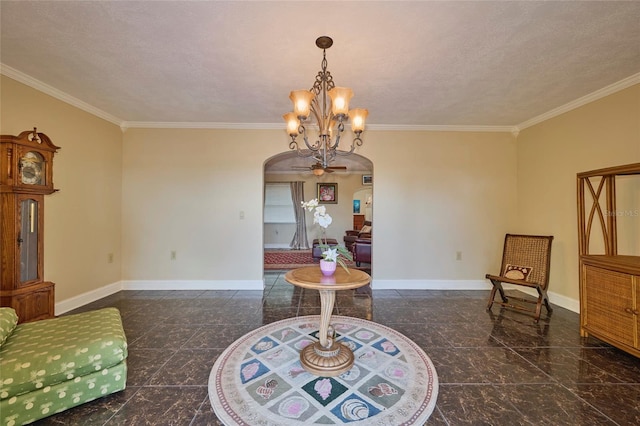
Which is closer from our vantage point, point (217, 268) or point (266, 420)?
point (266, 420)

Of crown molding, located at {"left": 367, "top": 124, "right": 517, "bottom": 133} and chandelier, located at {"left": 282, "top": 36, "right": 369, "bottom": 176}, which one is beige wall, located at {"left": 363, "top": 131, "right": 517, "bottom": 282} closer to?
crown molding, located at {"left": 367, "top": 124, "right": 517, "bottom": 133}

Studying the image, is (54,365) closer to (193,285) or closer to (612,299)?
(193,285)

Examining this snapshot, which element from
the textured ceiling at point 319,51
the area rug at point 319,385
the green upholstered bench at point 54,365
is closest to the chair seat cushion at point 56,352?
the green upholstered bench at point 54,365

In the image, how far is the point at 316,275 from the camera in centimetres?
203

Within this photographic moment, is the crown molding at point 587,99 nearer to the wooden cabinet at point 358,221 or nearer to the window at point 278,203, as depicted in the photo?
the wooden cabinet at point 358,221

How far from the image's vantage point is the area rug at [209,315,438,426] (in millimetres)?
1481

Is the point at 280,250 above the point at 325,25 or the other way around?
the other way around

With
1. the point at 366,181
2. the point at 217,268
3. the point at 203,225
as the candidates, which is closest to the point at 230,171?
the point at 203,225

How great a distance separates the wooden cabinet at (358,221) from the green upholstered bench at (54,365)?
7657 mm

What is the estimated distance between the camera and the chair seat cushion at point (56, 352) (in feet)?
4.49

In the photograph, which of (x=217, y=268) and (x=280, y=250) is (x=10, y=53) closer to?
(x=217, y=268)

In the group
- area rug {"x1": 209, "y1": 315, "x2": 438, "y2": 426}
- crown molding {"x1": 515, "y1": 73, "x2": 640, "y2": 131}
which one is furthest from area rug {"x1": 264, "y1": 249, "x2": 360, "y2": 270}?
crown molding {"x1": 515, "y1": 73, "x2": 640, "y2": 131}

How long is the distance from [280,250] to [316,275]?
6185 mm

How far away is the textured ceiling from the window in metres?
5.19
